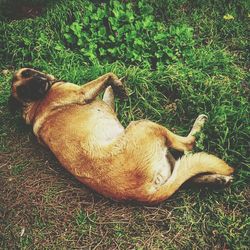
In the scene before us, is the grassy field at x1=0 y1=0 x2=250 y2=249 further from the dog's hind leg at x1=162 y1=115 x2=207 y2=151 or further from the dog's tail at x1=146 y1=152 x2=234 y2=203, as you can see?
the dog's tail at x1=146 y1=152 x2=234 y2=203

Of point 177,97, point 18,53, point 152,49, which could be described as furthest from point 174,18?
point 18,53

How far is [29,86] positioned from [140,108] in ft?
4.23

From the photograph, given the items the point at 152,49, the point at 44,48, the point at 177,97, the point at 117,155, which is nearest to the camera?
the point at 117,155

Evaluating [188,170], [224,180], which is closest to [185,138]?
[188,170]

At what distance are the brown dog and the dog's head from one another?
0.01 meters

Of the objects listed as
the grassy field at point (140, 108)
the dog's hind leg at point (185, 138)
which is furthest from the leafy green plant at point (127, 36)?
the dog's hind leg at point (185, 138)

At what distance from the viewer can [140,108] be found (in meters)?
4.69

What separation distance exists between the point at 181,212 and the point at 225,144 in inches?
33.2

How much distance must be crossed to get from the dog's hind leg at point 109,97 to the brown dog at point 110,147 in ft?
0.89

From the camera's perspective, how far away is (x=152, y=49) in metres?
5.27

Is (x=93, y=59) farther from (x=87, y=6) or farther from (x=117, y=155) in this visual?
(x=117, y=155)

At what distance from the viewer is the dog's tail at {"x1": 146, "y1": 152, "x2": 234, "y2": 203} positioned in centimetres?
359

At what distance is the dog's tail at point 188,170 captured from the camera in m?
3.59

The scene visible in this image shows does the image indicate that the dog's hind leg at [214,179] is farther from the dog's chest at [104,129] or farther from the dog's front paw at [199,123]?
the dog's chest at [104,129]
